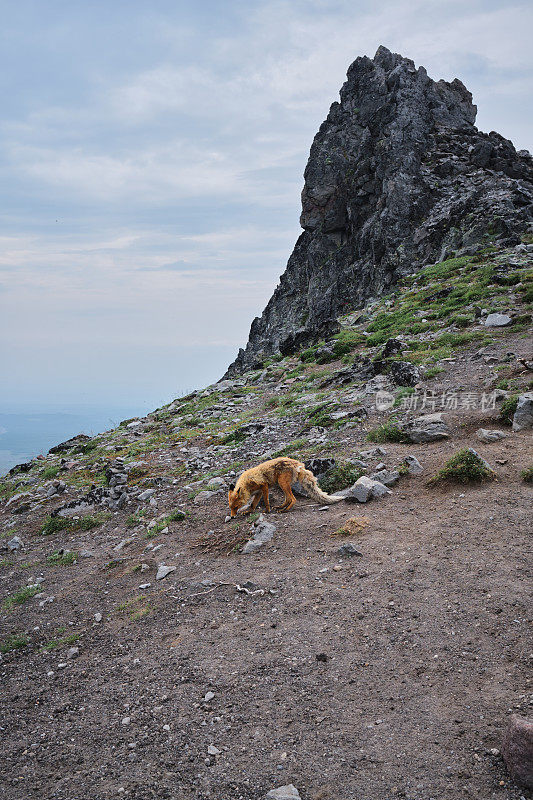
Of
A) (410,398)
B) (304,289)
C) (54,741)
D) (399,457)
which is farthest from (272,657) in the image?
(304,289)

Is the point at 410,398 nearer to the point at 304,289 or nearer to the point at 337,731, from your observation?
the point at 337,731

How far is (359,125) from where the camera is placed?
167ft

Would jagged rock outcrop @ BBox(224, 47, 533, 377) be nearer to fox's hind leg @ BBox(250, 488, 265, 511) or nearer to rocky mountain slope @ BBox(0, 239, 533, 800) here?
rocky mountain slope @ BBox(0, 239, 533, 800)

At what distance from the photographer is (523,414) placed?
9484 millimetres

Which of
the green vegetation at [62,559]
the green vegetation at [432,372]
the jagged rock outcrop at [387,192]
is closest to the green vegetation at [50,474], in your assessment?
the green vegetation at [62,559]

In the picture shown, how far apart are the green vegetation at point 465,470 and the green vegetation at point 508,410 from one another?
84.2 inches

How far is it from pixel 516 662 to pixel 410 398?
9.01 m

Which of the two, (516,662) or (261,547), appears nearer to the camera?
(516,662)

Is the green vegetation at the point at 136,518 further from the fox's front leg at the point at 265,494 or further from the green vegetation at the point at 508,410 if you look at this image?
the green vegetation at the point at 508,410

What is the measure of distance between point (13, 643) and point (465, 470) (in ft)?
26.5

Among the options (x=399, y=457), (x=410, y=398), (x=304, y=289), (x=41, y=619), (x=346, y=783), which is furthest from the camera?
(x=304, y=289)

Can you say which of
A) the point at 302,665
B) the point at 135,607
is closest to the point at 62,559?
the point at 135,607

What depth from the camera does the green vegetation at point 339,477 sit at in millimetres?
9422

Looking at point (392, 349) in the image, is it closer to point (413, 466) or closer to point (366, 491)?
point (413, 466)
